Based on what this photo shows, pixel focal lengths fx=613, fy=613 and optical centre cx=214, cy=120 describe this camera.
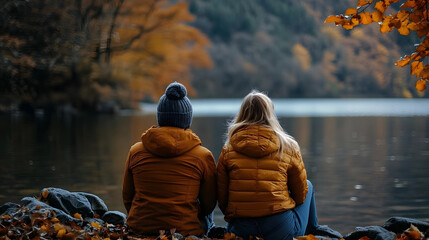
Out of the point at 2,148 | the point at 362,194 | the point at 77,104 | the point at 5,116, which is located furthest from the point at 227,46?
the point at 362,194

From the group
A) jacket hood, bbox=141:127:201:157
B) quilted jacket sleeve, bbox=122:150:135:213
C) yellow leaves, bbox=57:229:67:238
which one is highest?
jacket hood, bbox=141:127:201:157

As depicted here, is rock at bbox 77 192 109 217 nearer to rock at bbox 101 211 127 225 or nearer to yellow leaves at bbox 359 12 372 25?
rock at bbox 101 211 127 225

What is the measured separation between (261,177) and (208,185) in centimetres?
43

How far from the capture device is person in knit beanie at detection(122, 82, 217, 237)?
3.93 metres

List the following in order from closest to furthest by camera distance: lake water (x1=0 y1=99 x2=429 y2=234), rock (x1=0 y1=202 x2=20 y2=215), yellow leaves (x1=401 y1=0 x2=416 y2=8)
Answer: yellow leaves (x1=401 y1=0 x2=416 y2=8), rock (x1=0 y1=202 x2=20 y2=215), lake water (x1=0 y1=99 x2=429 y2=234)

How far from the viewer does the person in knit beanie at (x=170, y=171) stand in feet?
12.9

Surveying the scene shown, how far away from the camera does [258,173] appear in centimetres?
387

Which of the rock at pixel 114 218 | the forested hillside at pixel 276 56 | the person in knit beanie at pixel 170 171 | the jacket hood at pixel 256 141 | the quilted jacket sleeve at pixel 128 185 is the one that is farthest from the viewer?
the forested hillside at pixel 276 56

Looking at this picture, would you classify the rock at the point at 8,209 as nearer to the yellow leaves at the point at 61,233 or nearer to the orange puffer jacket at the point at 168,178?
the yellow leaves at the point at 61,233

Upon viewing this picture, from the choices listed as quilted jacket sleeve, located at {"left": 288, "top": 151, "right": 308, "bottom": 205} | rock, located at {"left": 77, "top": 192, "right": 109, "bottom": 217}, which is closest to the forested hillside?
rock, located at {"left": 77, "top": 192, "right": 109, "bottom": 217}

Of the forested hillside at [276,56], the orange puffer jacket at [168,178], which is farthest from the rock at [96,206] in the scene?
the forested hillside at [276,56]

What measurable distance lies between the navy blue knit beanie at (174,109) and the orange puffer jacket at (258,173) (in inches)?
13.5

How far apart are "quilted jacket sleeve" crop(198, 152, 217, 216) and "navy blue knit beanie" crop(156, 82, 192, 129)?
28 cm

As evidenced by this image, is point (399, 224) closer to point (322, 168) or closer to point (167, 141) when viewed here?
point (167, 141)
